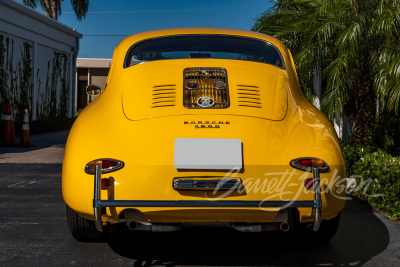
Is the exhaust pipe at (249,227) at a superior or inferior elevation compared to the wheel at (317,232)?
superior

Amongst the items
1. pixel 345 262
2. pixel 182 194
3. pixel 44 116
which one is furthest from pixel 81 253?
pixel 44 116

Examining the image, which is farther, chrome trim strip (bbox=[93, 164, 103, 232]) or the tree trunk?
the tree trunk

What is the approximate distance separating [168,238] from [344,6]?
16.7 feet

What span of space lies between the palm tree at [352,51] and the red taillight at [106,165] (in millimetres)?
4369

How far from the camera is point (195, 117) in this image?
3592mm

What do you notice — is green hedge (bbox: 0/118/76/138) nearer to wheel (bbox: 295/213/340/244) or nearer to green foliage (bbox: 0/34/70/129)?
green foliage (bbox: 0/34/70/129)

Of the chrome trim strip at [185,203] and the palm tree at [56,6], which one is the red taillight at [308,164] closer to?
the chrome trim strip at [185,203]

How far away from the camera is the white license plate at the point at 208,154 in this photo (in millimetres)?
3328

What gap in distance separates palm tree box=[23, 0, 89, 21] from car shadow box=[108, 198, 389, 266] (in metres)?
28.2

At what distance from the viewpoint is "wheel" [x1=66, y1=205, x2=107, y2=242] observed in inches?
154

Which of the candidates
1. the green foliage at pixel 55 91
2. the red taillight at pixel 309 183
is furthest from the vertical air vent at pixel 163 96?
the green foliage at pixel 55 91

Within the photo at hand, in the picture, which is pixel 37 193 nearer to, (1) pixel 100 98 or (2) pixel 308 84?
(1) pixel 100 98

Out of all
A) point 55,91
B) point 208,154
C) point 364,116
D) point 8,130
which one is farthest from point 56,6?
point 208,154

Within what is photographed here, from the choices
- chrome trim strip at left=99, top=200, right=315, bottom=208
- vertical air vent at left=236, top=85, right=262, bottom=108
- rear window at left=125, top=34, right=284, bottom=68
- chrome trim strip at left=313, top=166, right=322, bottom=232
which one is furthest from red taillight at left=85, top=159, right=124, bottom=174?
rear window at left=125, top=34, right=284, bottom=68
